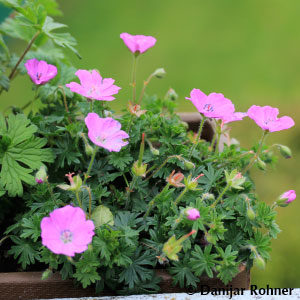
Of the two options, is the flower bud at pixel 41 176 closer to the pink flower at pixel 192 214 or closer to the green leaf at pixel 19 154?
the green leaf at pixel 19 154

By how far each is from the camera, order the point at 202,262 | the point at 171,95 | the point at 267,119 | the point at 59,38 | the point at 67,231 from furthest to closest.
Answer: the point at 171,95, the point at 59,38, the point at 267,119, the point at 202,262, the point at 67,231

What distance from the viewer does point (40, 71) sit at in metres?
0.99

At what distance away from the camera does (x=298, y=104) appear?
6.97 feet

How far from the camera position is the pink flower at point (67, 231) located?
70 centimetres

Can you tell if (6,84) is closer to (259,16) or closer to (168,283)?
(168,283)

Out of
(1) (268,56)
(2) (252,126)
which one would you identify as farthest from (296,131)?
(1) (268,56)

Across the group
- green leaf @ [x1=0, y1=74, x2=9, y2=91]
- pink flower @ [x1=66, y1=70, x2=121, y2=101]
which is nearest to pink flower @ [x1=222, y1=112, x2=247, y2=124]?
pink flower @ [x1=66, y1=70, x2=121, y2=101]

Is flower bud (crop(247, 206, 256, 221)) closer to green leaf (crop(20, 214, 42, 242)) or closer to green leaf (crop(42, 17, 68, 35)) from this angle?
green leaf (crop(20, 214, 42, 242))

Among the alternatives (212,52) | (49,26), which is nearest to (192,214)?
(49,26)

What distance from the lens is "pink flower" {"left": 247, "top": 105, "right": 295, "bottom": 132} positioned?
2.94 feet

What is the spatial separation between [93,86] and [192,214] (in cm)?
33

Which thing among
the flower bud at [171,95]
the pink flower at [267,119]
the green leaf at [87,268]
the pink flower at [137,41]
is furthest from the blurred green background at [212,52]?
the green leaf at [87,268]

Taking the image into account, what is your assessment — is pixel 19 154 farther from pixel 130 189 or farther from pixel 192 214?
pixel 192 214

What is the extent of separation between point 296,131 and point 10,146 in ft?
4.58
